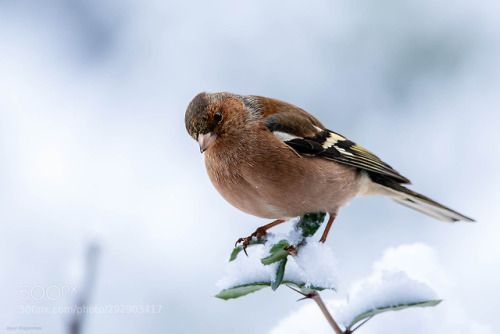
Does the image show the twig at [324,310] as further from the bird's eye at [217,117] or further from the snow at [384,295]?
the bird's eye at [217,117]

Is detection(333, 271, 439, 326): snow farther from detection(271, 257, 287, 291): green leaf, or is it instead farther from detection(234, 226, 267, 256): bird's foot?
detection(234, 226, 267, 256): bird's foot

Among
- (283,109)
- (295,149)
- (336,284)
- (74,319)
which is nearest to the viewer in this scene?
(74,319)

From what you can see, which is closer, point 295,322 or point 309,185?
point 295,322

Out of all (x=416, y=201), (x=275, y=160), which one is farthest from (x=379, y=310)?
(x=416, y=201)

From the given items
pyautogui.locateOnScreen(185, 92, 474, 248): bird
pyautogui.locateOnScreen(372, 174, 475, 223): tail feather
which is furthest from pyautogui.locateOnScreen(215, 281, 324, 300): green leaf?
pyautogui.locateOnScreen(372, 174, 475, 223): tail feather

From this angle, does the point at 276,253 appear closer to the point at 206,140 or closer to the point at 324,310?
the point at 324,310

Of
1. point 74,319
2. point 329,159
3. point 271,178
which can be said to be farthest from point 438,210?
point 74,319

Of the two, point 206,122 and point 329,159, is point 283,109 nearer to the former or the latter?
point 329,159
